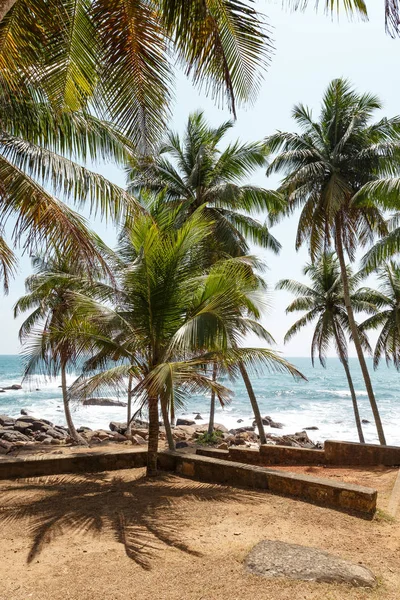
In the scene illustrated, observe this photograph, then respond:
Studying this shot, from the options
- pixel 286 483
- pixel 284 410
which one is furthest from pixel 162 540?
pixel 284 410

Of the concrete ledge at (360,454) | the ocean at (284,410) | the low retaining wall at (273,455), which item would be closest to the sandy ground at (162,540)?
the concrete ledge at (360,454)

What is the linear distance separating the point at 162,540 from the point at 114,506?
4.80 feet

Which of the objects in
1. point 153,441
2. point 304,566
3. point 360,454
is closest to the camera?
point 304,566

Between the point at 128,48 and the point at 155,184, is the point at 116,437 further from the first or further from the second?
the point at 128,48

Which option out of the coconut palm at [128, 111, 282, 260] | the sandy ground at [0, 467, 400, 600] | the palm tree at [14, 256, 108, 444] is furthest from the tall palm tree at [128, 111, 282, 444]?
the sandy ground at [0, 467, 400, 600]

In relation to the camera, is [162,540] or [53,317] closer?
[162,540]

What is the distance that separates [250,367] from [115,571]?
5012 mm

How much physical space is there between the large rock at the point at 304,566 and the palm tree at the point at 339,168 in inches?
434

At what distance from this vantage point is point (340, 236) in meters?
15.4

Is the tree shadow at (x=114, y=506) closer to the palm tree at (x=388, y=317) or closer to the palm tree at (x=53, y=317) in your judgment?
the palm tree at (x=53, y=317)

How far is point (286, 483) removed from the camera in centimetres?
680

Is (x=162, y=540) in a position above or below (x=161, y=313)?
below

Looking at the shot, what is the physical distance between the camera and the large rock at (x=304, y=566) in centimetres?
390

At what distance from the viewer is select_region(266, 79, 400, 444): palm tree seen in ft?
46.9
